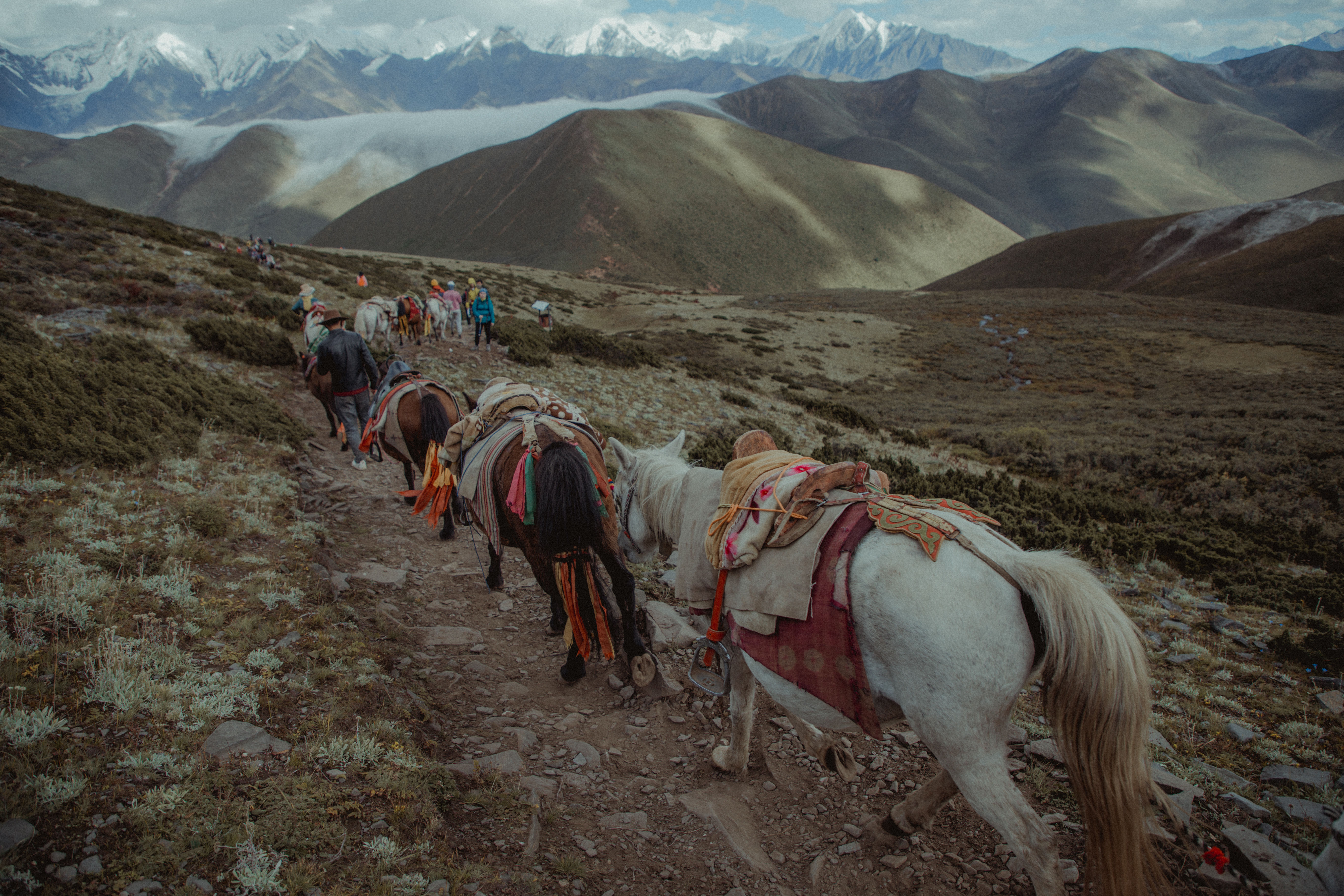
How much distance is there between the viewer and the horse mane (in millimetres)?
4066

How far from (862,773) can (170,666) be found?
4.48 metres

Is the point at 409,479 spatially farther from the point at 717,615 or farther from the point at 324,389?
the point at 717,615

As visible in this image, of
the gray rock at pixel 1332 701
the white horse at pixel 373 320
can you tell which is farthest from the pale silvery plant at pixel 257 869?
the white horse at pixel 373 320

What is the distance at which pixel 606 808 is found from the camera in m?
3.50

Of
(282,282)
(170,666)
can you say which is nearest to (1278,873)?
(170,666)

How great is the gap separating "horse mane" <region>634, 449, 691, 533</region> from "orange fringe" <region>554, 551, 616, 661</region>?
0.61 metres

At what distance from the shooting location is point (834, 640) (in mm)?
2848

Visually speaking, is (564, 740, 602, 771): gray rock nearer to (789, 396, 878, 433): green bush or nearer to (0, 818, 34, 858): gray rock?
(0, 818, 34, 858): gray rock

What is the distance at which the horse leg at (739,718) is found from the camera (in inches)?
148

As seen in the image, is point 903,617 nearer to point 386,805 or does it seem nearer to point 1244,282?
point 386,805

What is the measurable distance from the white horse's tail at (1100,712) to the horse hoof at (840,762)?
4.68 feet

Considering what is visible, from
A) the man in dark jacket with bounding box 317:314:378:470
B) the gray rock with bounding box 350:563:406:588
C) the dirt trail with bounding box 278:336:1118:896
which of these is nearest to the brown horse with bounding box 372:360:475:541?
the gray rock with bounding box 350:563:406:588

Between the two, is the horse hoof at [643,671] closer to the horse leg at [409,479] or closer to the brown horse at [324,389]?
the horse leg at [409,479]

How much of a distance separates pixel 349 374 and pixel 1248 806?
10.5m
